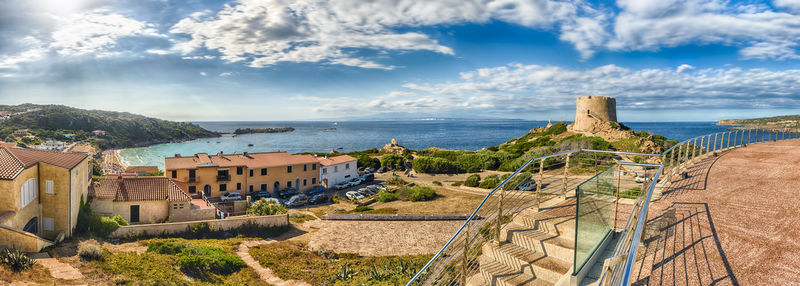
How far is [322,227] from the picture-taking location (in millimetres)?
21250

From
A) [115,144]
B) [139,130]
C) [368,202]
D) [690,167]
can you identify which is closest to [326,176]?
[368,202]

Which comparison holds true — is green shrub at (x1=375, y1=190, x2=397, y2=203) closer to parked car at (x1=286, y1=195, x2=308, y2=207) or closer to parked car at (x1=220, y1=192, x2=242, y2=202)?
parked car at (x1=286, y1=195, x2=308, y2=207)

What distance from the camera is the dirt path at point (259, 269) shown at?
12255mm

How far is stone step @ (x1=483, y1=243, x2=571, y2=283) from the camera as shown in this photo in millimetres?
4367

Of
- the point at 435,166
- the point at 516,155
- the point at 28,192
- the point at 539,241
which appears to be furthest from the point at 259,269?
the point at 516,155

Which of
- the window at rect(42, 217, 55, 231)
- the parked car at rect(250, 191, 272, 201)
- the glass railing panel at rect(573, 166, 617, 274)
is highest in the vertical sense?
the glass railing panel at rect(573, 166, 617, 274)

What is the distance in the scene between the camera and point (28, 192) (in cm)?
1440

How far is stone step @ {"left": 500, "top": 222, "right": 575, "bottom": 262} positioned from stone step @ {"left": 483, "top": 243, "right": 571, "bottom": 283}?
64mm

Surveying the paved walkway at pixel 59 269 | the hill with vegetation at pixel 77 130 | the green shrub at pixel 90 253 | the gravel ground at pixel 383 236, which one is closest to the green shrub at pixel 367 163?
the gravel ground at pixel 383 236

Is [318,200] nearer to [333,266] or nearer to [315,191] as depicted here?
[315,191]

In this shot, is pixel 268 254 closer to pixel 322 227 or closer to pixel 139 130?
pixel 322 227

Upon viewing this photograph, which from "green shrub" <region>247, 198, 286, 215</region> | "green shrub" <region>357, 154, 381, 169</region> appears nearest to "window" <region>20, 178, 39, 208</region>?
"green shrub" <region>247, 198, 286, 215</region>

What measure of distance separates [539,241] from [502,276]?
74cm

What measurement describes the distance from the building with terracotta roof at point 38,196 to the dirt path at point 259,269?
6.97 meters
